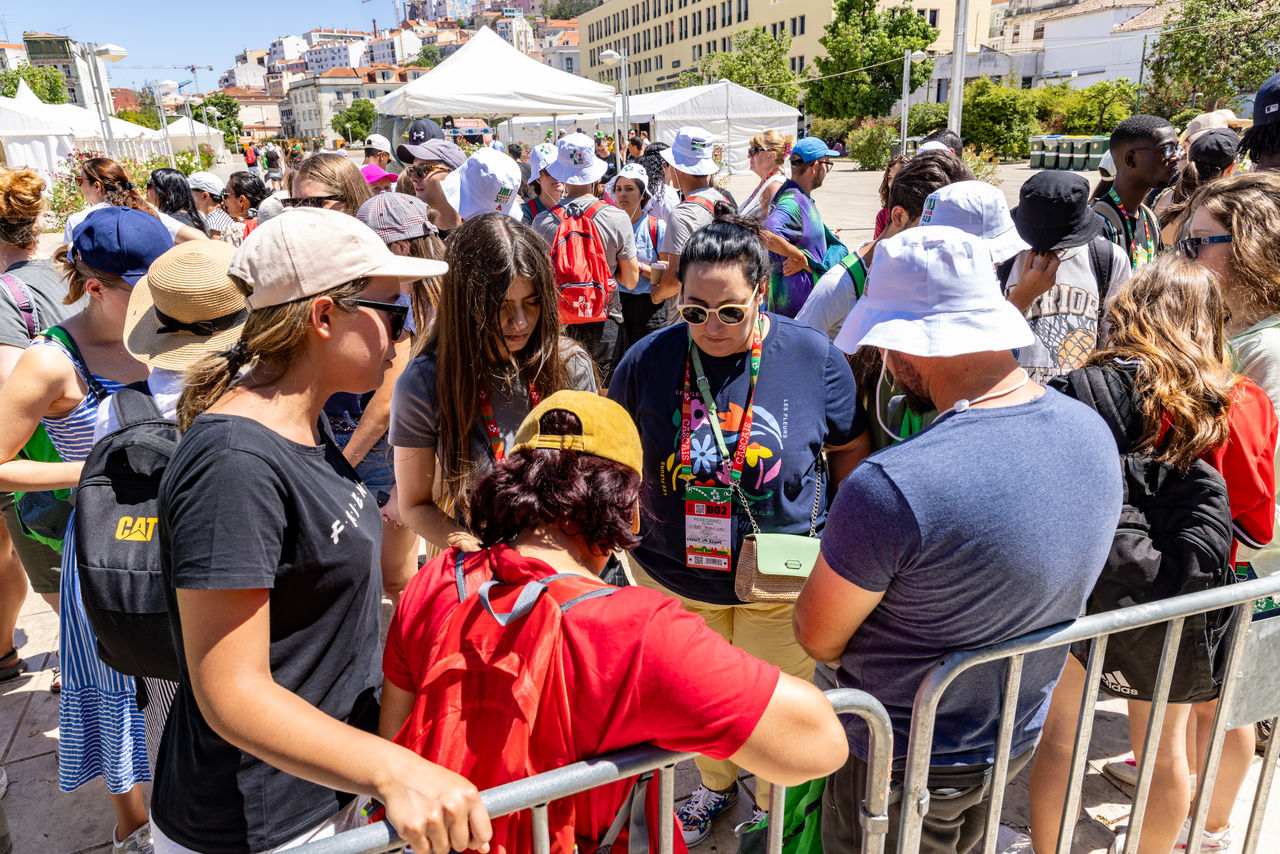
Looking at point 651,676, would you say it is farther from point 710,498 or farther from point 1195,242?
point 1195,242

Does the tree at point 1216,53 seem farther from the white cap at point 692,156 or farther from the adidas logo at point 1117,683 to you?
the adidas logo at point 1117,683

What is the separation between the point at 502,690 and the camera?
4.06 feet

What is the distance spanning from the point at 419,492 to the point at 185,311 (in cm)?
80

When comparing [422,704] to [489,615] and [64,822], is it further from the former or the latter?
[64,822]

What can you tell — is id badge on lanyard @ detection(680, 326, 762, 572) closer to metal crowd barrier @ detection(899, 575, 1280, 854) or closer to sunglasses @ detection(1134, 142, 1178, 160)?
metal crowd barrier @ detection(899, 575, 1280, 854)

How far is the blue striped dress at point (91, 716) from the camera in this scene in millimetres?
2305

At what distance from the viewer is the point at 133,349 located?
199 cm

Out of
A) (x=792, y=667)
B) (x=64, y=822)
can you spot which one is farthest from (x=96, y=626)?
(x=792, y=667)

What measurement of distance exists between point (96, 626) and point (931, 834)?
6.48 feet

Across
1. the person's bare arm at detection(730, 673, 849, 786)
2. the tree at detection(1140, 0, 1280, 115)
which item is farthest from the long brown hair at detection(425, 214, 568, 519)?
the tree at detection(1140, 0, 1280, 115)

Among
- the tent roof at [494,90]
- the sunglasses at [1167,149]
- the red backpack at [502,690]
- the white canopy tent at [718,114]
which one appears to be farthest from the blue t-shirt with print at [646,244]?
the white canopy tent at [718,114]

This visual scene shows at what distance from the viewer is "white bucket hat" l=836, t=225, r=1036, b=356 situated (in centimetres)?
160

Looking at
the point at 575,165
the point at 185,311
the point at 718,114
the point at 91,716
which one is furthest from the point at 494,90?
the point at 718,114

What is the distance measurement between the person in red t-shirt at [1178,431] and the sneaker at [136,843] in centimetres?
272
